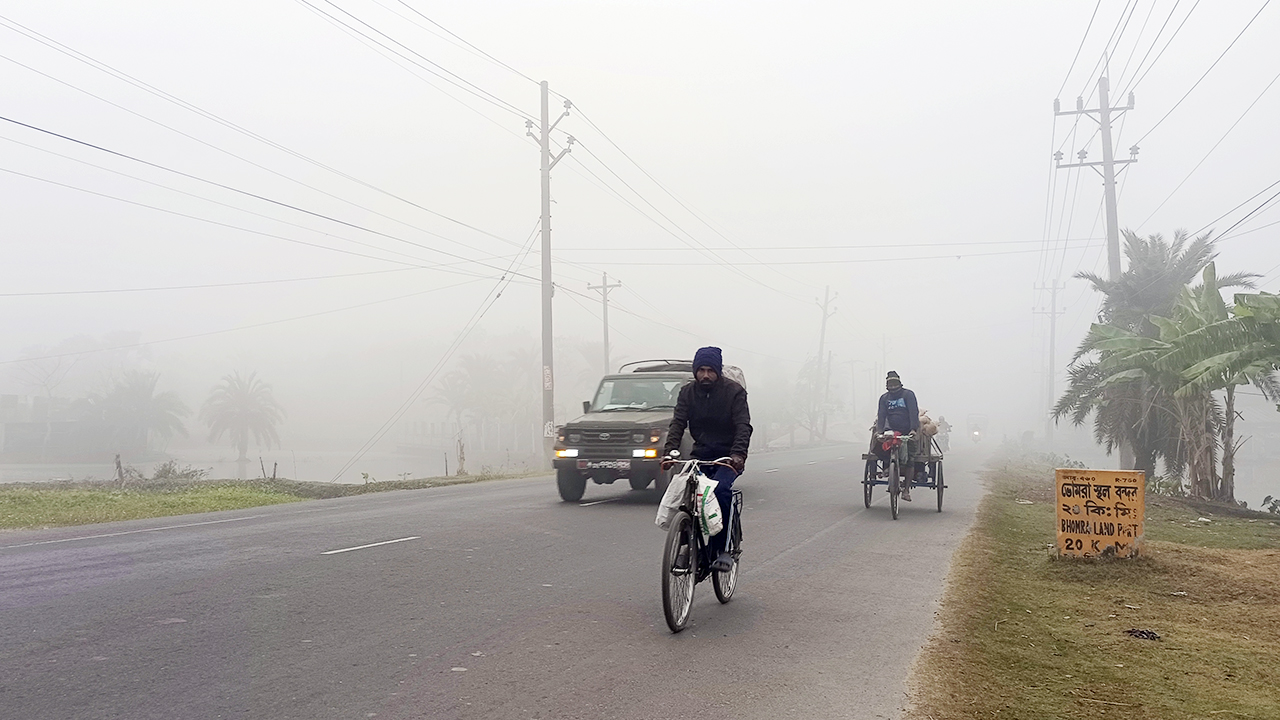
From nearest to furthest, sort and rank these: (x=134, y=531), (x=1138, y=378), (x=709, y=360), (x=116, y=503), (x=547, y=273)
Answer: (x=709, y=360) → (x=134, y=531) → (x=116, y=503) → (x=1138, y=378) → (x=547, y=273)

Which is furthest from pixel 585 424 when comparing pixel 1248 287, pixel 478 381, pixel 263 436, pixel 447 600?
pixel 263 436

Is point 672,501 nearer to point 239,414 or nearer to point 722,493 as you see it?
point 722,493

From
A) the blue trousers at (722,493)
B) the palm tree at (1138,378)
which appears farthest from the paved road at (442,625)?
the palm tree at (1138,378)

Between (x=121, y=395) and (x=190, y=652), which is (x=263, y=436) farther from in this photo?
(x=190, y=652)

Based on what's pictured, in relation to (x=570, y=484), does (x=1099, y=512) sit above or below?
above

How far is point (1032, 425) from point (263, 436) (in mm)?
136721

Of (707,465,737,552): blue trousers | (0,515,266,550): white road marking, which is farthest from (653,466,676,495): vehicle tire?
(707,465,737,552): blue trousers

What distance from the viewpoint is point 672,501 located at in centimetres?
688

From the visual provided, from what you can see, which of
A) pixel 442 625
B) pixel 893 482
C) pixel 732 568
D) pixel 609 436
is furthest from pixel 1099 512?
pixel 609 436

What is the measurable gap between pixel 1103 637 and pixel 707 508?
125 inches

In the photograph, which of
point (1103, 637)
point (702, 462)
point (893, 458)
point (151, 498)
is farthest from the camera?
→ point (151, 498)

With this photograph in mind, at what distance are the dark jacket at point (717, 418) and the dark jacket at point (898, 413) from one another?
7751 millimetres

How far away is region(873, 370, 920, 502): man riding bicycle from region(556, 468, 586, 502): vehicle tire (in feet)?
17.1

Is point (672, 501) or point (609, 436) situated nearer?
point (672, 501)
